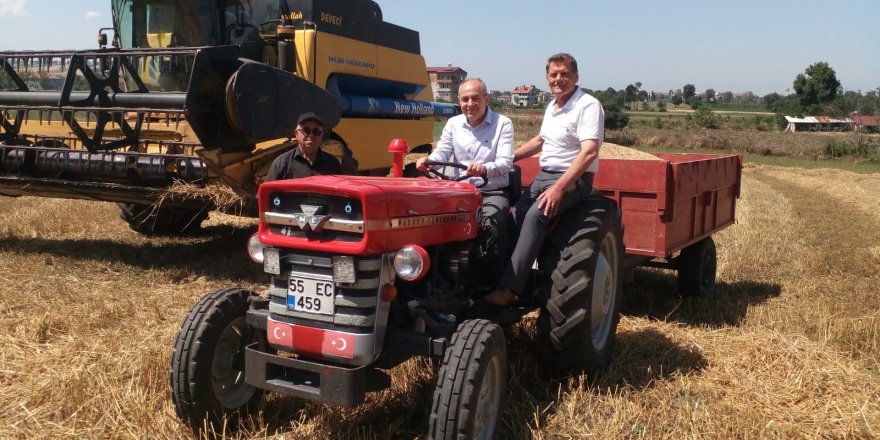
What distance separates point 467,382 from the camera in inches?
116

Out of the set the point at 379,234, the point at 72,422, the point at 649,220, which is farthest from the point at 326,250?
the point at 649,220

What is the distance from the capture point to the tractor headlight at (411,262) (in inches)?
122

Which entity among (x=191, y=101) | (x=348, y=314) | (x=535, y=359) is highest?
(x=191, y=101)

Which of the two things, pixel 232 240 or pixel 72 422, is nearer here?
pixel 72 422

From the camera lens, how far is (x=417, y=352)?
3158 millimetres

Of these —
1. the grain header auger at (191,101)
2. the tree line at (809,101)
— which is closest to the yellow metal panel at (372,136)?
the grain header auger at (191,101)

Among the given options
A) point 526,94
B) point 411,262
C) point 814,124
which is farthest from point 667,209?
point 526,94

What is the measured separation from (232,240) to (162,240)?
0.78m

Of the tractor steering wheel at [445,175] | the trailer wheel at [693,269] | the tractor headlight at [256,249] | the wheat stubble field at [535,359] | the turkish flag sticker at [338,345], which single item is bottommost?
the wheat stubble field at [535,359]

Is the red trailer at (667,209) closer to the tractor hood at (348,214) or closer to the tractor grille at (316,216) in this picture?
the tractor hood at (348,214)

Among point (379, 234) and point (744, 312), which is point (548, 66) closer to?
point (379, 234)

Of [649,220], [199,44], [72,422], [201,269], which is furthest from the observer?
[199,44]

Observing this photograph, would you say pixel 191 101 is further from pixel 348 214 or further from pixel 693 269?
pixel 693 269

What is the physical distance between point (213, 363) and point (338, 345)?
0.75 m
